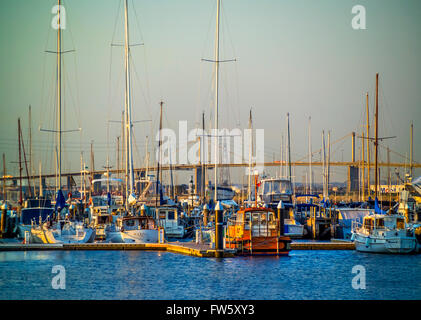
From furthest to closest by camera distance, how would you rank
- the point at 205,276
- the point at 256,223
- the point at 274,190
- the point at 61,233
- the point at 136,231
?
the point at 274,190 → the point at 61,233 → the point at 136,231 → the point at 256,223 → the point at 205,276

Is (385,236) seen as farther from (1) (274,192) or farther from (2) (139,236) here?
(1) (274,192)

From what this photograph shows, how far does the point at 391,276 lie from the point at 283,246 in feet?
21.3

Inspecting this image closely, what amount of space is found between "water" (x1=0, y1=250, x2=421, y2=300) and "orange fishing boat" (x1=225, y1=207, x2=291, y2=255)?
19.5 inches

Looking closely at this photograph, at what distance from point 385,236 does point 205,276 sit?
12860mm

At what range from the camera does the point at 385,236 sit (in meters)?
40.0

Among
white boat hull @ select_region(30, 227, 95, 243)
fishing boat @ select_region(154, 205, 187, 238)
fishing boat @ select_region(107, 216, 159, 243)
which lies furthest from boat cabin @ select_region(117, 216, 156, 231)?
fishing boat @ select_region(154, 205, 187, 238)

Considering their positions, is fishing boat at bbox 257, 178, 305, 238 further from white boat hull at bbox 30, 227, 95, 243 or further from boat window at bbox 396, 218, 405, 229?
white boat hull at bbox 30, 227, 95, 243

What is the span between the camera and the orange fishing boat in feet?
121

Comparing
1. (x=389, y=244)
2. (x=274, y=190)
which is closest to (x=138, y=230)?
(x=389, y=244)

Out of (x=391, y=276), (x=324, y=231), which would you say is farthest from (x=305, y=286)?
(x=324, y=231)

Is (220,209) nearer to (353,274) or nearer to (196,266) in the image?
(196,266)

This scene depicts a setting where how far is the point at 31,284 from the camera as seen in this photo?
103 ft

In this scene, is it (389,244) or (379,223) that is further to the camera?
(379,223)
